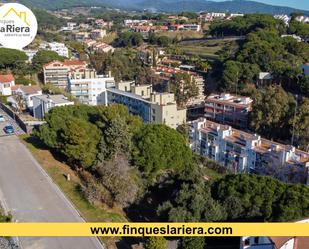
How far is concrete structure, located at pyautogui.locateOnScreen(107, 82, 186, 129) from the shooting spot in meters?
19.2

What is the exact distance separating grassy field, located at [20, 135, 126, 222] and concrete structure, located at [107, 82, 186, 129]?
6.67m

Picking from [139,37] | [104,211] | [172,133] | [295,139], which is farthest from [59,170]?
[139,37]

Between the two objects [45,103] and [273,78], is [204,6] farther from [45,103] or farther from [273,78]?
[45,103]

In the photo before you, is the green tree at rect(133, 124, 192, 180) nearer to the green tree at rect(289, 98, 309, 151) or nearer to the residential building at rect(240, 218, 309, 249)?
the residential building at rect(240, 218, 309, 249)

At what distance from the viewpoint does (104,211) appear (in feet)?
32.3

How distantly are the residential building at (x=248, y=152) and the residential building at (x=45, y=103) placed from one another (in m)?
6.17

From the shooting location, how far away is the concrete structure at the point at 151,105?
1920cm

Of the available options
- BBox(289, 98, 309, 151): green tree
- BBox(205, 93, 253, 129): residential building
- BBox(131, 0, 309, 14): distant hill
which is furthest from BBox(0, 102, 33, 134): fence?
BBox(131, 0, 309, 14): distant hill

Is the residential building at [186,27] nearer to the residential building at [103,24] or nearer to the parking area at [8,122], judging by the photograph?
the residential building at [103,24]

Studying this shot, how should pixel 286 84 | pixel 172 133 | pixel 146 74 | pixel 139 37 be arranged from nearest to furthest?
pixel 172 133
pixel 286 84
pixel 146 74
pixel 139 37

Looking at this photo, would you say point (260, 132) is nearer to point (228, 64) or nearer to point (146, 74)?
point (228, 64)

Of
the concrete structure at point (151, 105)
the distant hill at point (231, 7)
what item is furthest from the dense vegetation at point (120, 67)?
the distant hill at point (231, 7)

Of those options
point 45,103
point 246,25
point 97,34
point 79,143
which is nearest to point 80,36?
point 97,34

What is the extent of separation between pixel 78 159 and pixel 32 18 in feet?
32.1
